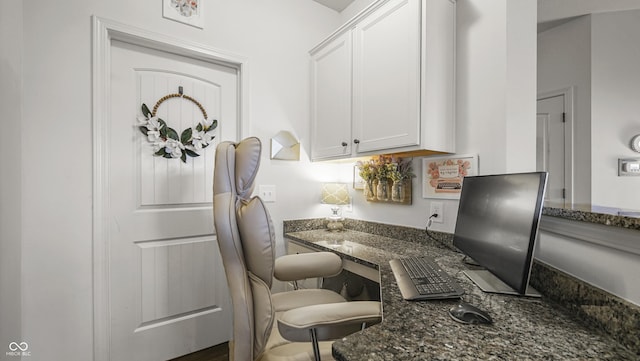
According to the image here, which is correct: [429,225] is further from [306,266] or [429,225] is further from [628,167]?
[628,167]

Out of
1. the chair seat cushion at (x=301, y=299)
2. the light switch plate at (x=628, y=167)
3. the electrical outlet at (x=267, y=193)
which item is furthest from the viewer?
the light switch plate at (x=628, y=167)

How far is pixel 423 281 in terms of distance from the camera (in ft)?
3.38

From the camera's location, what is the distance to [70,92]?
1516 mm

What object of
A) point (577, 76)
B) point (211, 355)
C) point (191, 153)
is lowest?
point (211, 355)

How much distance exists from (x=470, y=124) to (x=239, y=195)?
4.27ft

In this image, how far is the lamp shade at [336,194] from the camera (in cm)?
227

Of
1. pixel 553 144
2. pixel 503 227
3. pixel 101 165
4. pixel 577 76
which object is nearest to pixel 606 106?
pixel 577 76

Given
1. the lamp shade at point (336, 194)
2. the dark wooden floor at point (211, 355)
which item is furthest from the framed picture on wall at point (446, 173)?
the dark wooden floor at point (211, 355)

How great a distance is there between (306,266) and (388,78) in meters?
1.19

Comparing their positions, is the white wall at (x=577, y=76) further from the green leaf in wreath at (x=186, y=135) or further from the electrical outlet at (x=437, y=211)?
the green leaf in wreath at (x=186, y=135)

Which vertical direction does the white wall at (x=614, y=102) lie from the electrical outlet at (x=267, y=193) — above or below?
above

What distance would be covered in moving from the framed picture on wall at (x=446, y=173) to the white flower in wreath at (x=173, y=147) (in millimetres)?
1593

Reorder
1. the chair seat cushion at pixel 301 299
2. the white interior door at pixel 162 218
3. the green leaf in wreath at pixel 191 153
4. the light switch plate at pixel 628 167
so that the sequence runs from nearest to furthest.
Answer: the chair seat cushion at pixel 301 299, the white interior door at pixel 162 218, the green leaf in wreath at pixel 191 153, the light switch plate at pixel 628 167

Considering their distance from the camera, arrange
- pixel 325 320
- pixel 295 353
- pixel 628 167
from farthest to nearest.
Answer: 1. pixel 628 167
2. pixel 295 353
3. pixel 325 320
